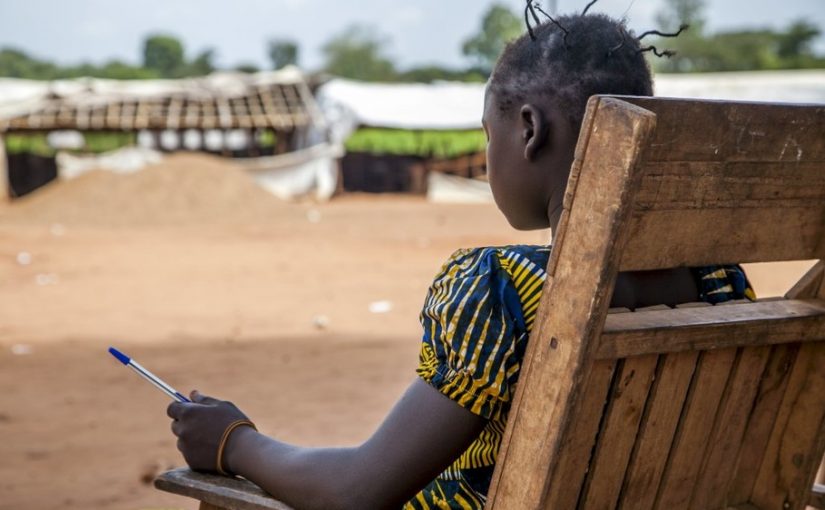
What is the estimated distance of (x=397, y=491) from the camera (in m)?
1.47

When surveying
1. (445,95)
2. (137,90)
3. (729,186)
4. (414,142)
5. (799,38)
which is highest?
(799,38)

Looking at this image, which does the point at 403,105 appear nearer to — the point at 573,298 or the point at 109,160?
the point at 109,160

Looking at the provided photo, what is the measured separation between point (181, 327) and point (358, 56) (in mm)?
74206

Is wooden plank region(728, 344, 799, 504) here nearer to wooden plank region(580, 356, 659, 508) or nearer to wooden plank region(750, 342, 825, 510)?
wooden plank region(750, 342, 825, 510)

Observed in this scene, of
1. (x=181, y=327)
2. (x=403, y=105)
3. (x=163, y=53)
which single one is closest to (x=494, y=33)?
(x=181, y=327)

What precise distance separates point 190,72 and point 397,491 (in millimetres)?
70038

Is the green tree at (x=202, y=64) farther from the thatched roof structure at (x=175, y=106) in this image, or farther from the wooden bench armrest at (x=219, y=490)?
the wooden bench armrest at (x=219, y=490)

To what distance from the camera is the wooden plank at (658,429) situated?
4.49 feet

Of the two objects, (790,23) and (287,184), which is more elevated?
(790,23)

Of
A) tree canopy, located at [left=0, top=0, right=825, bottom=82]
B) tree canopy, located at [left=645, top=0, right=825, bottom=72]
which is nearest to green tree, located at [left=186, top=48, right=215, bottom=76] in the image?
tree canopy, located at [left=0, top=0, right=825, bottom=82]

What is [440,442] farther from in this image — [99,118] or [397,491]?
[99,118]

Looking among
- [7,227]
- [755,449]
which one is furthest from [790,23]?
[755,449]

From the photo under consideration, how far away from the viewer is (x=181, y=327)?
8492 mm

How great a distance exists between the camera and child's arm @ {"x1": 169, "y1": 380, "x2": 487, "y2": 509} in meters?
1.43
